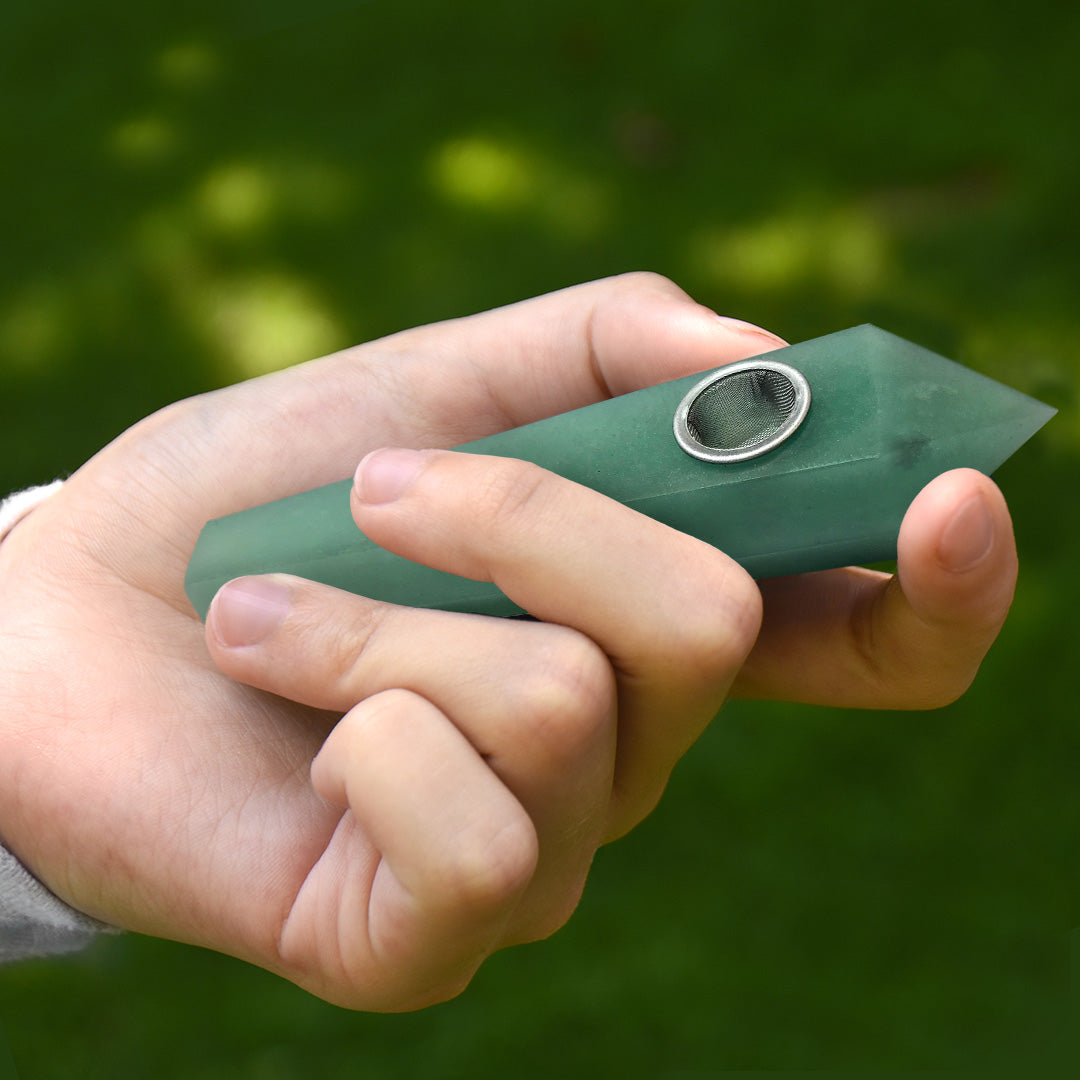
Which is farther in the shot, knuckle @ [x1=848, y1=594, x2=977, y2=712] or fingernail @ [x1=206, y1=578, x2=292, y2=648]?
knuckle @ [x1=848, y1=594, x2=977, y2=712]

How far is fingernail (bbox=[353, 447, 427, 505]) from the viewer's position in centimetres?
111

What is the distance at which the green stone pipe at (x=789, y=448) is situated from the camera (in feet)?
3.15

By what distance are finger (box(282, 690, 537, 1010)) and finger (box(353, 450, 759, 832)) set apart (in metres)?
0.15

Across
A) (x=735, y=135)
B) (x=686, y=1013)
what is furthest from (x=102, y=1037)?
(x=735, y=135)

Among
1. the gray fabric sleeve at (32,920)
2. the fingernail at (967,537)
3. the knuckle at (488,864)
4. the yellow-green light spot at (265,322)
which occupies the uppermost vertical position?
the fingernail at (967,537)

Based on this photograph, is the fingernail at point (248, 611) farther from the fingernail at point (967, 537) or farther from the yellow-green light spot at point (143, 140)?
the yellow-green light spot at point (143, 140)

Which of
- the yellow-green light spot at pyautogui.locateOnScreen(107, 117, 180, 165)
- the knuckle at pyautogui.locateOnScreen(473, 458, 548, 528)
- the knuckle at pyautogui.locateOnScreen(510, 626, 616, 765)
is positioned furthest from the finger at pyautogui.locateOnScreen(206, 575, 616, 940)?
the yellow-green light spot at pyautogui.locateOnScreen(107, 117, 180, 165)

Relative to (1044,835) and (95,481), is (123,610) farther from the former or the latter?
(1044,835)

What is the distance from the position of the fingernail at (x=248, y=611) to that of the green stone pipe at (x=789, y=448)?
0.11 meters

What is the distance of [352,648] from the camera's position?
1102 millimetres

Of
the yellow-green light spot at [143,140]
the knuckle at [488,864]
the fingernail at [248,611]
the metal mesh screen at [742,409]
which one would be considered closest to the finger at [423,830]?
the knuckle at [488,864]

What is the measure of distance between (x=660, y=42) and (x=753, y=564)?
2.18 meters

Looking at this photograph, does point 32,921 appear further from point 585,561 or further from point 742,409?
point 742,409

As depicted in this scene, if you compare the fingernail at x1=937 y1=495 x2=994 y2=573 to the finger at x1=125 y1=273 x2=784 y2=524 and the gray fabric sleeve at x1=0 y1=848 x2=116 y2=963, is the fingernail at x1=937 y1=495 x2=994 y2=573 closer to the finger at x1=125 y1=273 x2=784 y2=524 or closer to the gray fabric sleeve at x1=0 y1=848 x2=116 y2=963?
the finger at x1=125 y1=273 x2=784 y2=524
